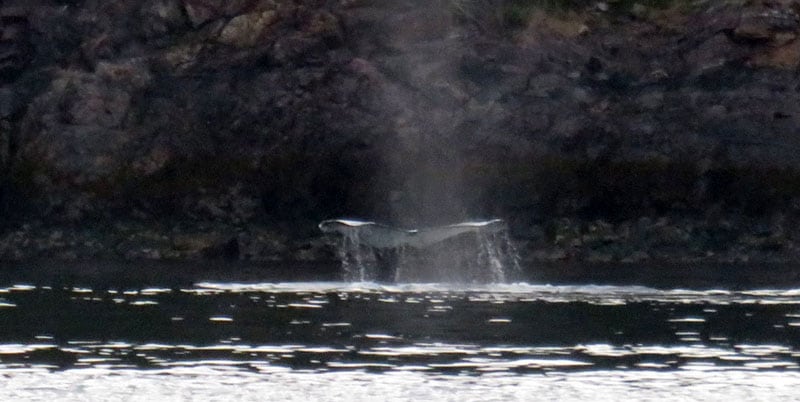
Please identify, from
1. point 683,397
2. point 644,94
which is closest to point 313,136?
point 644,94

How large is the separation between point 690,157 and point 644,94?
2.35 metres

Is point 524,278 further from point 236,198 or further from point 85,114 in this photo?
point 85,114

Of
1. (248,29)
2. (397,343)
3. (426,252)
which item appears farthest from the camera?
(248,29)

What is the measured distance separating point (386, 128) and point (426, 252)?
4.91 metres

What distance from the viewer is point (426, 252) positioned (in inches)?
1732

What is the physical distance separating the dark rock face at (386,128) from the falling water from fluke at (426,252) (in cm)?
169

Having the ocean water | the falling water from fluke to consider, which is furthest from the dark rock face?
the ocean water

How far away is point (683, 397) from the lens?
2003 cm

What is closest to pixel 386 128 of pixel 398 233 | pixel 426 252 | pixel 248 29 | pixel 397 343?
pixel 248 29

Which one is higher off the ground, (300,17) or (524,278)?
(300,17)

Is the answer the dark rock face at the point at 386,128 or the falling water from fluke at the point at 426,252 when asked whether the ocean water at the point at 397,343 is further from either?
the dark rock face at the point at 386,128

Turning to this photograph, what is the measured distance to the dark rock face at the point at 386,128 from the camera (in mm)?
46156

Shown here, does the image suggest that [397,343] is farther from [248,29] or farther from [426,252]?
[248,29]

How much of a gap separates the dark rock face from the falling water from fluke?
66.6 inches
